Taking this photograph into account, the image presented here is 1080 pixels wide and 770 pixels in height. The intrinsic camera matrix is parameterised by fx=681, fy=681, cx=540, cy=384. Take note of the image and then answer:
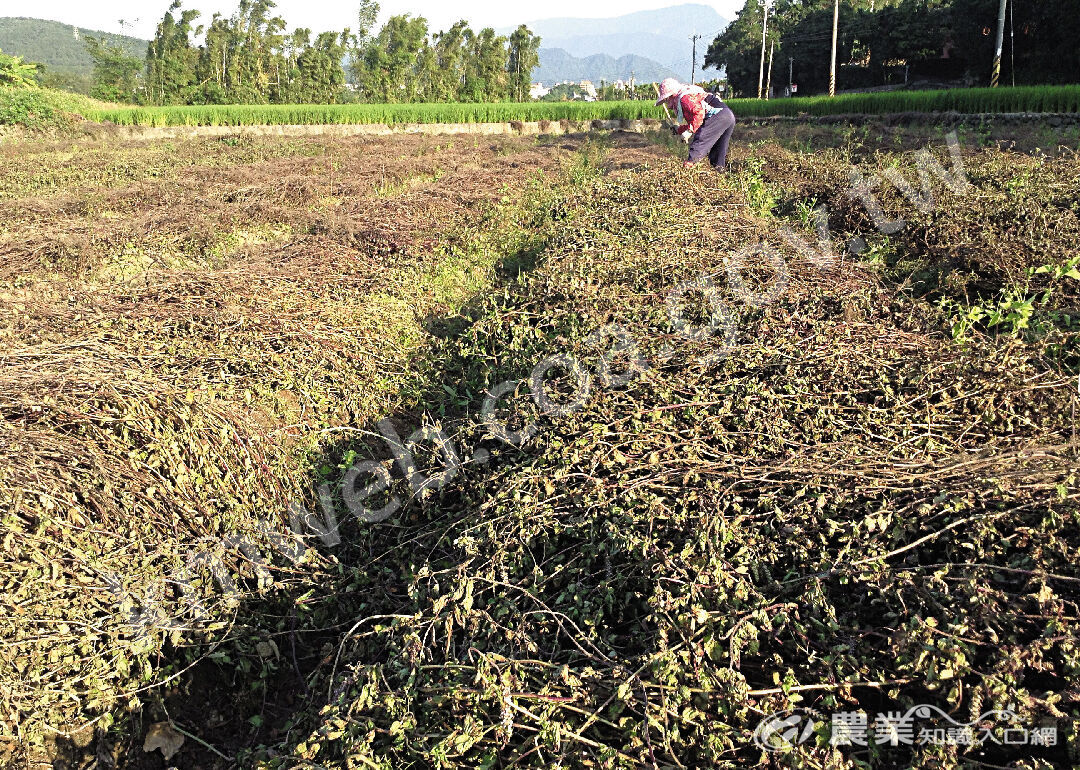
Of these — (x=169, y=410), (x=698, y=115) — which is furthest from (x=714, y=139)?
(x=169, y=410)

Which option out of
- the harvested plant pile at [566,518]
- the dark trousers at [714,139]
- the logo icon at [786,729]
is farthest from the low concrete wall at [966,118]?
the logo icon at [786,729]

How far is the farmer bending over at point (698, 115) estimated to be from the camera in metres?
8.67

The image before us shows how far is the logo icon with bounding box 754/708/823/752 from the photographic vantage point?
5.21 feet

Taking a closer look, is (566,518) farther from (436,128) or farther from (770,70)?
(770,70)

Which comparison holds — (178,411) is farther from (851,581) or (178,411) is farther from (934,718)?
(934,718)

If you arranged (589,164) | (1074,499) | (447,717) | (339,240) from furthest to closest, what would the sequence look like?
(589,164)
(339,240)
(1074,499)
(447,717)

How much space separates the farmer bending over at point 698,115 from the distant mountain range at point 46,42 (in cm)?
16496

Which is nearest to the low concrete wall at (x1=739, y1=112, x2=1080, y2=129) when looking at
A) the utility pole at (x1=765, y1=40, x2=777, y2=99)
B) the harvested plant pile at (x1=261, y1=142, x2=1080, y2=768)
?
the harvested plant pile at (x1=261, y1=142, x2=1080, y2=768)

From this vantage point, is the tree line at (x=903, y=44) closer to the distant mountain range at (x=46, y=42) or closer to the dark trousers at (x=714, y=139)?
the dark trousers at (x=714, y=139)

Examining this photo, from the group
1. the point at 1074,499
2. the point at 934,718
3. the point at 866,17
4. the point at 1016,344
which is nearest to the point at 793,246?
the point at 1016,344

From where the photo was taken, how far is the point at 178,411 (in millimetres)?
3008

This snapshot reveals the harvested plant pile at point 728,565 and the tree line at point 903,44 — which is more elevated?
the tree line at point 903,44

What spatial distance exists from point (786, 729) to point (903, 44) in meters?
43.4

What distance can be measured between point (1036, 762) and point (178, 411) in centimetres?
315
